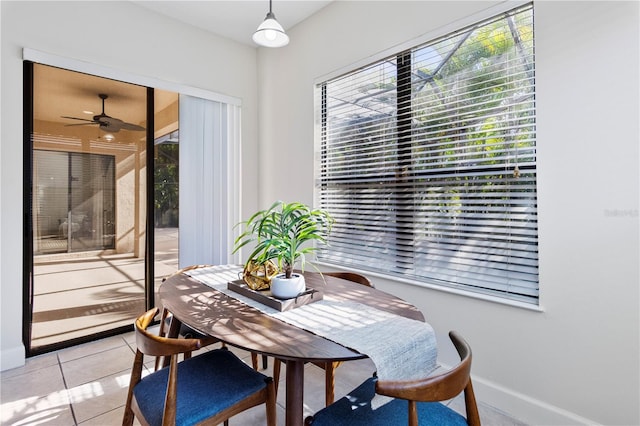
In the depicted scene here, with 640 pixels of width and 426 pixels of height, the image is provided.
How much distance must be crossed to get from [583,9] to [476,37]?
54cm

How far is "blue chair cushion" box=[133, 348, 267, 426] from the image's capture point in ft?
3.84

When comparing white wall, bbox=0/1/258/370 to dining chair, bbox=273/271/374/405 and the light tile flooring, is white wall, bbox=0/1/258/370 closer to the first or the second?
the light tile flooring

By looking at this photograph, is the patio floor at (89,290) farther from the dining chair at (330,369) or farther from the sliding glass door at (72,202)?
the dining chair at (330,369)

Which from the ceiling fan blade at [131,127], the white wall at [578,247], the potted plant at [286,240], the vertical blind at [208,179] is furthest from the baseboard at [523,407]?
the ceiling fan blade at [131,127]

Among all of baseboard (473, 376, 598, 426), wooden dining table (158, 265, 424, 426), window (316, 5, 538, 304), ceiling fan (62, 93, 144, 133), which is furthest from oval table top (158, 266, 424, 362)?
ceiling fan (62, 93, 144, 133)

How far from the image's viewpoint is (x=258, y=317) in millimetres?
1378

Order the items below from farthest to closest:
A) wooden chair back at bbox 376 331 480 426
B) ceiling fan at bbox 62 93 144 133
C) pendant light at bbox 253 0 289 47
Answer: ceiling fan at bbox 62 93 144 133 → pendant light at bbox 253 0 289 47 → wooden chair back at bbox 376 331 480 426

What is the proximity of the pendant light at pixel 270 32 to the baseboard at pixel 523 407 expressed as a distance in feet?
8.27

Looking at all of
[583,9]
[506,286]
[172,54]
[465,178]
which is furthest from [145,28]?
[506,286]

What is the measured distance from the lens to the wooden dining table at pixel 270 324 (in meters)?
1.09

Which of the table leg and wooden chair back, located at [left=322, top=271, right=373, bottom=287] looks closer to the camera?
the table leg

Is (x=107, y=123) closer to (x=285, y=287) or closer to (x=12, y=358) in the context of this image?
(x=12, y=358)

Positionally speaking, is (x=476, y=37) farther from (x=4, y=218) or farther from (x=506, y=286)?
(x=4, y=218)

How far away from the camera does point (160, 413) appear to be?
3.78 feet
